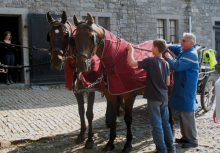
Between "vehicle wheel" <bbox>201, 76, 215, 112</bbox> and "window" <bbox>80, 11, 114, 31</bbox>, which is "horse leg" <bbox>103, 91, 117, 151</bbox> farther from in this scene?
"window" <bbox>80, 11, 114, 31</bbox>

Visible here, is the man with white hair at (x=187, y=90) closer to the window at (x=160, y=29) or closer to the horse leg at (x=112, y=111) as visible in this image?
the horse leg at (x=112, y=111)

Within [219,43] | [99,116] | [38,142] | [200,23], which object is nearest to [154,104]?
[38,142]

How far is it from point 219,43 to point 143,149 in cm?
1266

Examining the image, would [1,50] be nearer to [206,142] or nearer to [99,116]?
[99,116]

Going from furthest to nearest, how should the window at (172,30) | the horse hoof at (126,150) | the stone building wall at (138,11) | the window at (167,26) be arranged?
the window at (172,30), the window at (167,26), the stone building wall at (138,11), the horse hoof at (126,150)

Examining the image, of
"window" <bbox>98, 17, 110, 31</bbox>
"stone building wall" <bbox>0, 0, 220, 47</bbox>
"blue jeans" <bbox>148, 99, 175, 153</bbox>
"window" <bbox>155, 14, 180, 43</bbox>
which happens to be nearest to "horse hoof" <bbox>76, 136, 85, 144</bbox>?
"blue jeans" <bbox>148, 99, 175, 153</bbox>

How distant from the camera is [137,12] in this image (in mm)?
12234

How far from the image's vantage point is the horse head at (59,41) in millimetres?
3668

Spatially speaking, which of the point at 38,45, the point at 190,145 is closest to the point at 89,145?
the point at 190,145

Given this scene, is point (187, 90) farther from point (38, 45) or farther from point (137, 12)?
point (137, 12)

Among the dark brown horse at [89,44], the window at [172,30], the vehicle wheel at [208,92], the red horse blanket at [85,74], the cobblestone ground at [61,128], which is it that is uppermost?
the window at [172,30]

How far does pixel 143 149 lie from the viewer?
4.06 m

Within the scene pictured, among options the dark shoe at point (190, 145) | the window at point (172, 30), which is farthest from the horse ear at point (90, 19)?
the window at point (172, 30)

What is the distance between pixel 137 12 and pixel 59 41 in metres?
9.12
